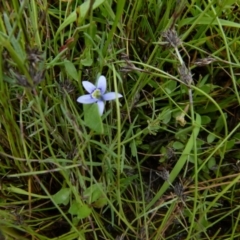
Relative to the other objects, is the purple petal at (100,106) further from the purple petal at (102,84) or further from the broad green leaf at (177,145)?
the broad green leaf at (177,145)

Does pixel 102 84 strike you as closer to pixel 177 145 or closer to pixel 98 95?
pixel 98 95

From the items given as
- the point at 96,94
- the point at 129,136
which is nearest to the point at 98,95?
the point at 96,94

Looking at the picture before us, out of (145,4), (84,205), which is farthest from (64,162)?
(145,4)

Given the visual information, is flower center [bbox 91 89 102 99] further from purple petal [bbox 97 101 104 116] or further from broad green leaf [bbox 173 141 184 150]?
broad green leaf [bbox 173 141 184 150]

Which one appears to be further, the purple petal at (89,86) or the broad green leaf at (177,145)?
the broad green leaf at (177,145)

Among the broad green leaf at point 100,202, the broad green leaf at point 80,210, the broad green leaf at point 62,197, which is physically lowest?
the broad green leaf at point 100,202

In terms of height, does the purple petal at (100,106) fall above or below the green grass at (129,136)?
above

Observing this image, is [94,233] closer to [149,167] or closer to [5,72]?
[149,167]

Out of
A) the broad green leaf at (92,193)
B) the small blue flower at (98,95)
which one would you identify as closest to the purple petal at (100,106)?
the small blue flower at (98,95)

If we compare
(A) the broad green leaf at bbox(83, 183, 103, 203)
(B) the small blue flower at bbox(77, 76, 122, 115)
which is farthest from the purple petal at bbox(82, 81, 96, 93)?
(A) the broad green leaf at bbox(83, 183, 103, 203)
